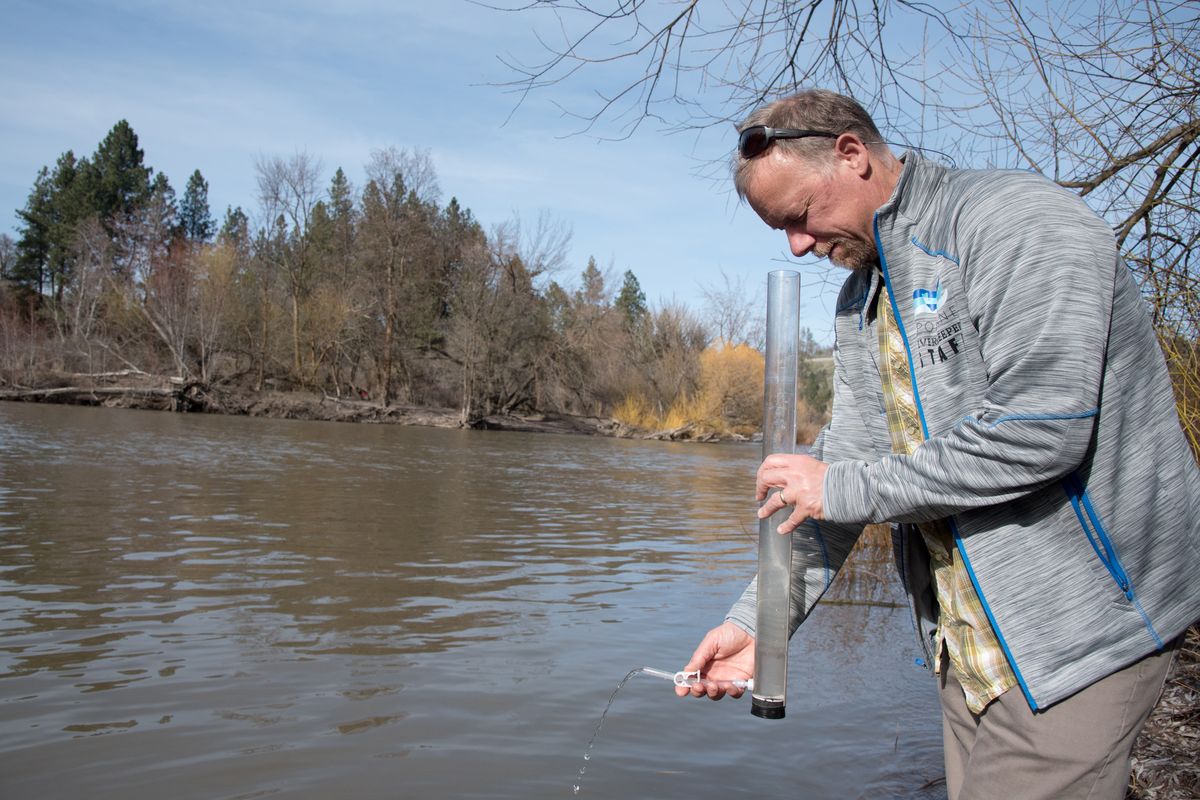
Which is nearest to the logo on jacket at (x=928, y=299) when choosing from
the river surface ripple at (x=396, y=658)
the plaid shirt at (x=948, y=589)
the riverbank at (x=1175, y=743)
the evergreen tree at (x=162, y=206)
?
the plaid shirt at (x=948, y=589)

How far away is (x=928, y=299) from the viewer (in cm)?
196

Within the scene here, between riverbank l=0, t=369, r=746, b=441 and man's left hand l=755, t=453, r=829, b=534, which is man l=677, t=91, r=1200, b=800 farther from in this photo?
riverbank l=0, t=369, r=746, b=441

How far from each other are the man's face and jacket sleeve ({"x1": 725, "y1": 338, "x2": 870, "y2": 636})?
0.38 m

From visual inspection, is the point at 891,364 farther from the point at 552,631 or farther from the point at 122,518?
the point at 122,518

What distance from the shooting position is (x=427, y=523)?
40.3ft

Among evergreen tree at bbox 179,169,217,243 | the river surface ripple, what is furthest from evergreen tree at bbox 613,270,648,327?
the river surface ripple

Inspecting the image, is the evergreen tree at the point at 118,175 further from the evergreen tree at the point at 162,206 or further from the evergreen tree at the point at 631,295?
the evergreen tree at the point at 631,295

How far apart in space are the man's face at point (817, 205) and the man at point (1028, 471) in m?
0.03

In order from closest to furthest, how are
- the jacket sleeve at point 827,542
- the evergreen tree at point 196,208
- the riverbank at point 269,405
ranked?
the jacket sleeve at point 827,542
the riverbank at point 269,405
the evergreen tree at point 196,208

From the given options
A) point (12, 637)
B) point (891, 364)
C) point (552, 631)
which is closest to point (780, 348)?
point (891, 364)

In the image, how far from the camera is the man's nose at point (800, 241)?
2.21m

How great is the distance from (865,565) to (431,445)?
20764 mm

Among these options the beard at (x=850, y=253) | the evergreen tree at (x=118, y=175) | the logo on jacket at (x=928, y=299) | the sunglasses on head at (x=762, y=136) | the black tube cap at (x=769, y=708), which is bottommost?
the black tube cap at (x=769, y=708)

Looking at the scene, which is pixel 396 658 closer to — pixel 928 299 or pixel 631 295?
pixel 928 299
